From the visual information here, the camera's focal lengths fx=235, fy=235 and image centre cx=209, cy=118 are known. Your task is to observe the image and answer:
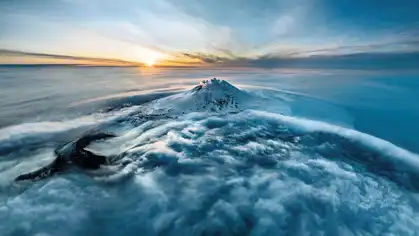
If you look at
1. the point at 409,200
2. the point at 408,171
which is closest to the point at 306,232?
the point at 409,200

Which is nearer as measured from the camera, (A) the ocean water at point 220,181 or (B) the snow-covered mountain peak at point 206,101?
(A) the ocean water at point 220,181

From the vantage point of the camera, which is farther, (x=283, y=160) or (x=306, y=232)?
(x=283, y=160)

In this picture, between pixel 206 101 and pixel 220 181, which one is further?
pixel 206 101

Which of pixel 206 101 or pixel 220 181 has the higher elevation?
pixel 206 101

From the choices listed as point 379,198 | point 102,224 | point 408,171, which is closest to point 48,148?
point 102,224

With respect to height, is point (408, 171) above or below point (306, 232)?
above

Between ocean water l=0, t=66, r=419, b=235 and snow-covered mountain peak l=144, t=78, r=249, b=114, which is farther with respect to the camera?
snow-covered mountain peak l=144, t=78, r=249, b=114

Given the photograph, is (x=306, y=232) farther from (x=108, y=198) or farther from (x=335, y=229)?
(x=108, y=198)

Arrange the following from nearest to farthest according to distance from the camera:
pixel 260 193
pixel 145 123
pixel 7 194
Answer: pixel 7 194
pixel 260 193
pixel 145 123

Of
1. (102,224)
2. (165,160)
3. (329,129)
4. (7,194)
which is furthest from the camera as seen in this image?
(329,129)
